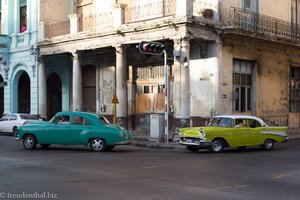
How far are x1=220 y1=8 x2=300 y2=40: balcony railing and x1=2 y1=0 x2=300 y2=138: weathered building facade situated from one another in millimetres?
56

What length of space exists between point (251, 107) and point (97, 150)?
11.1 metres

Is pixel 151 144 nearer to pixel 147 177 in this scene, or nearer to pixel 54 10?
pixel 147 177

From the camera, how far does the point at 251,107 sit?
25.5 m

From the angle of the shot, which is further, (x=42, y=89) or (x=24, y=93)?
(x=24, y=93)

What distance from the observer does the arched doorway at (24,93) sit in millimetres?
33375

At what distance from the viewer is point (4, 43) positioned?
105 feet

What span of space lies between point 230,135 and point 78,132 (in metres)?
5.67

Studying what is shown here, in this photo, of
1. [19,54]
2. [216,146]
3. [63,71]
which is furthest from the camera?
[19,54]

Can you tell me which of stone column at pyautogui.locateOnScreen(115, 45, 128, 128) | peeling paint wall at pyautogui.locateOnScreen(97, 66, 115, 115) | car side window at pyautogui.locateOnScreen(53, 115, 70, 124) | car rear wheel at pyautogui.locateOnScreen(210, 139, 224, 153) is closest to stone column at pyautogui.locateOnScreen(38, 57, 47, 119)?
peeling paint wall at pyautogui.locateOnScreen(97, 66, 115, 115)

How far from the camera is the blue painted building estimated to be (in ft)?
99.1

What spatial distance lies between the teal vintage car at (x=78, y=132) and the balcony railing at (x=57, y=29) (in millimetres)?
11748

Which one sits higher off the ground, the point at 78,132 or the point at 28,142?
the point at 78,132

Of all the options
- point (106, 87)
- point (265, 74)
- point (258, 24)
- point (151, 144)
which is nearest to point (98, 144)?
point (151, 144)

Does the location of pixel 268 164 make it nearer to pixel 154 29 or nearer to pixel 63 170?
pixel 63 170
